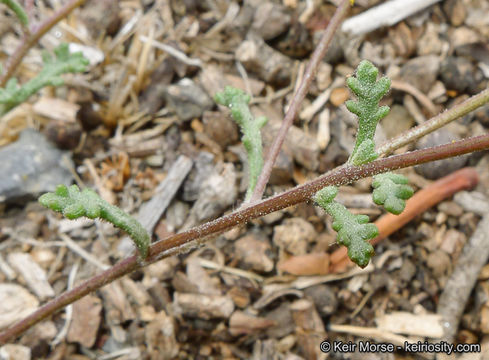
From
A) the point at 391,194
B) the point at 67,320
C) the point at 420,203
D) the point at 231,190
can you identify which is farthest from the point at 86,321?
the point at 420,203

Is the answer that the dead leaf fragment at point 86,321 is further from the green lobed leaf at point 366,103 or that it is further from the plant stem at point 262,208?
the green lobed leaf at point 366,103

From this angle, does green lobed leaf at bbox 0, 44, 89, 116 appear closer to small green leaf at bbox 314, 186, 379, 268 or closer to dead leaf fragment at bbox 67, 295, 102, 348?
dead leaf fragment at bbox 67, 295, 102, 348

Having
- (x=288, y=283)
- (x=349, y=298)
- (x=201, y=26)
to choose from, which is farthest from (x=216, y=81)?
(x=349, y=298)

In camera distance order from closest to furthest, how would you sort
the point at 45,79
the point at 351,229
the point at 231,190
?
the point at 351,229, the point at 45,79, the point at 231,190

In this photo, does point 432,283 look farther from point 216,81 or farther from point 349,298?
point 216,81

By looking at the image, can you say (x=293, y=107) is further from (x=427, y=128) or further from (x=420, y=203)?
(x=420, y=203)

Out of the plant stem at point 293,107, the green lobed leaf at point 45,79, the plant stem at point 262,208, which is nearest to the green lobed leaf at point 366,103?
the plant stem at point 262,208
